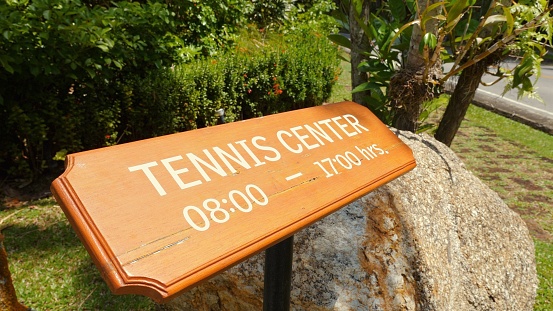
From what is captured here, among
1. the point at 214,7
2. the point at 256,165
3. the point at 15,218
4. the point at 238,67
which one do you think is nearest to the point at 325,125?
the point at 256,165

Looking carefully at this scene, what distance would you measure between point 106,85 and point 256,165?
3.62 metres

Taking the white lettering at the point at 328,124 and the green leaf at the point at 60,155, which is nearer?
the white lettering at the point at 328,124

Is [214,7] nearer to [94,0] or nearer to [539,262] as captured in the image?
[94,0]

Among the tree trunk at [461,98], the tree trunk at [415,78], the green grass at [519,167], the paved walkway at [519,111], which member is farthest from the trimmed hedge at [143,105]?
the paved walkway at [519,111]

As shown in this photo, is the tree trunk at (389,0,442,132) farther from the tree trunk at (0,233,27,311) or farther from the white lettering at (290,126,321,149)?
the tree trunk at (0,233,27,311)

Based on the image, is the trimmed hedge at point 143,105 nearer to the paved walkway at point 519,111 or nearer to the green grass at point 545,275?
the green grass at point 545,275

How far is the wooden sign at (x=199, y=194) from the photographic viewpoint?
102 centimetres

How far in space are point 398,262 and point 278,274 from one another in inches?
32.1

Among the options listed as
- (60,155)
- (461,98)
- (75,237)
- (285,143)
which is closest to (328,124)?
(285,143)

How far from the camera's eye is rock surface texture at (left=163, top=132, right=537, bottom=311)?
2160mm

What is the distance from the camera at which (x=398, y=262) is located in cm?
220

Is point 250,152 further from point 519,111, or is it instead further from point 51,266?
point 519,111

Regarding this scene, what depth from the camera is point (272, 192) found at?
1.32 metres

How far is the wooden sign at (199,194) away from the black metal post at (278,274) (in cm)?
32
